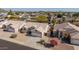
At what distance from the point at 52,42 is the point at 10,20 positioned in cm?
52

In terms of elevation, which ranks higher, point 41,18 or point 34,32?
point 41,18

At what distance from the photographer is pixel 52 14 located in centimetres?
190

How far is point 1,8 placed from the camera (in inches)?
73.9

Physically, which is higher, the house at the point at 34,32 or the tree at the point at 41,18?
the tree at the point at 41,18

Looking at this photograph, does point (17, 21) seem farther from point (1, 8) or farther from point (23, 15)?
point (1, 8)

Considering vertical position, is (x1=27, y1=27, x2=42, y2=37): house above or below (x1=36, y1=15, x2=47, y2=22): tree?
below

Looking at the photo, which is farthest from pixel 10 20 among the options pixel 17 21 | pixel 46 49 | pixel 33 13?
pixel 46 49

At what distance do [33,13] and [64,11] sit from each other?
0.34 m
